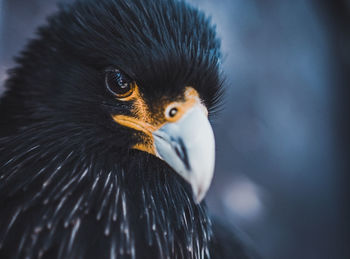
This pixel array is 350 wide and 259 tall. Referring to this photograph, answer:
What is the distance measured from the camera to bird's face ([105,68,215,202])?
1005 millimetres

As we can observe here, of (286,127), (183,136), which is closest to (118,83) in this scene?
(183,136)

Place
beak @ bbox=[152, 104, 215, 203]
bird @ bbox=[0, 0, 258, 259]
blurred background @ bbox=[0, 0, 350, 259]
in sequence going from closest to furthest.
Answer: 1. beak @ bbox=[152, 104, 215, 203]
2. bird @ bbox=[0, 0, 258, 259]
3. blurred background @ bbox=[0, 0, 350, 259]

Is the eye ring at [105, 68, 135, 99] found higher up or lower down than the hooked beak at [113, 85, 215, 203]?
higher up

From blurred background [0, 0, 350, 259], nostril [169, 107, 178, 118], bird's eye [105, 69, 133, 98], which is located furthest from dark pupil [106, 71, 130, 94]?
blurred background [0, 0, 350, 259]

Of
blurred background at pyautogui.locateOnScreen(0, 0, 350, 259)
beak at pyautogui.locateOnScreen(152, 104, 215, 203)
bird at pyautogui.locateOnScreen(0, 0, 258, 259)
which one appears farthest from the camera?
blurred background at pyautogui.locateOnScreen(0, 0, 350, 259)

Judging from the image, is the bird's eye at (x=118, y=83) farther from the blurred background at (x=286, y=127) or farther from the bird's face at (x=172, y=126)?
the blurred background at (x=286, y=127)

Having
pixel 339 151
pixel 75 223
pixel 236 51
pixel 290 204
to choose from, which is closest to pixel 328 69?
pixel 339 151

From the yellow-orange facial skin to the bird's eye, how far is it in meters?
0.01

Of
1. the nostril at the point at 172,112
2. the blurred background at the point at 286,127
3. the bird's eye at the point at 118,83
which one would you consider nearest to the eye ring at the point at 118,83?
the bird's eye at the point at 118,83

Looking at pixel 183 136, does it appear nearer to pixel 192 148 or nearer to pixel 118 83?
pixel 192 148

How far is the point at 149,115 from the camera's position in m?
1.17

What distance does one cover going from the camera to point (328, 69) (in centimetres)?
407

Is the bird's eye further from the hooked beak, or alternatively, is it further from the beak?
the beak

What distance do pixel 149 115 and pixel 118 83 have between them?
0.49 feet
